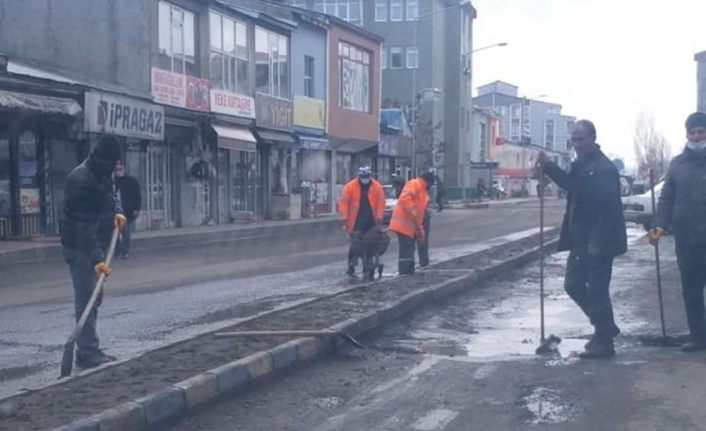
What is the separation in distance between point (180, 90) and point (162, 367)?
2312 cm

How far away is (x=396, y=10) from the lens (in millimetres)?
67000

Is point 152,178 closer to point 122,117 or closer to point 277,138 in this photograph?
point 122,117

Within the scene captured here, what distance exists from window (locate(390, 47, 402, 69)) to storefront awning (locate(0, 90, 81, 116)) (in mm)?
45947

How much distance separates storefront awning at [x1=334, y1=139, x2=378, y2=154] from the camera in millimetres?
43944

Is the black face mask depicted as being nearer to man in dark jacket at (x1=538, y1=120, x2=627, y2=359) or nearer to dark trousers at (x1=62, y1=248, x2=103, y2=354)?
dark trousers at (x1=62, y1=248, x2=103, y2=354)

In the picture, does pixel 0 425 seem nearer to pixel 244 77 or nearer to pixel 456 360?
pixel 456 360

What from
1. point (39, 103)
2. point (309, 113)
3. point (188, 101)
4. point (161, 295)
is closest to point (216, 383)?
point (161, 295)

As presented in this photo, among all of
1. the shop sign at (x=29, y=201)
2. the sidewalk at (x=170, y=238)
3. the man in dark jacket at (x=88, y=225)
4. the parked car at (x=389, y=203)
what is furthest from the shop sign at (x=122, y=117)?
the man in dark jacket at (x=88, y=225)

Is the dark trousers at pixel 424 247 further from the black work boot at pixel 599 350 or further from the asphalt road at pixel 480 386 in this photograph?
the black work boot at pixel 599 350

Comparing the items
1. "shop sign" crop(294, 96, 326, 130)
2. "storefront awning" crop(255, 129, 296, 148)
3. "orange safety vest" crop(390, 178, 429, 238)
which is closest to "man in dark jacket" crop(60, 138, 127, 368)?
"orange safety vest" crop(390, 178, 429, 238)

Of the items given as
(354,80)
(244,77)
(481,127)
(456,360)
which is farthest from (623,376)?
(481,127)

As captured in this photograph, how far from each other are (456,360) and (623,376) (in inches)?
53.9

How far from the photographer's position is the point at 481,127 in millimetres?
82250

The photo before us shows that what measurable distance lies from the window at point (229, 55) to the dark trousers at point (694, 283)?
81.4ft
